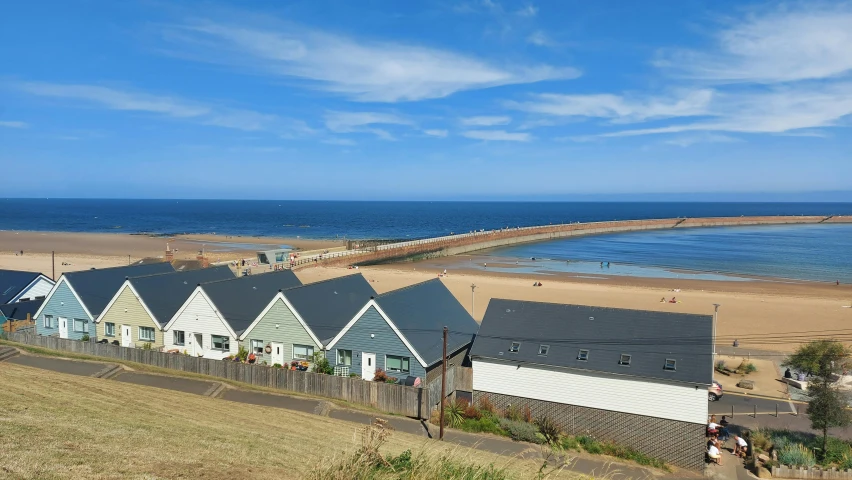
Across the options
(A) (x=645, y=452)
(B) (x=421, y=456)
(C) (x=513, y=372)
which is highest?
(B) (x=421, y=456)

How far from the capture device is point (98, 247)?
10619cm

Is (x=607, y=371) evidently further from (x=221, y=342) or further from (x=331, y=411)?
(x=221, y=342)

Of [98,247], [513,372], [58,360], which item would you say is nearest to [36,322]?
[58,360]

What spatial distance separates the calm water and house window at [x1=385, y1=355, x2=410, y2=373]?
5682cm

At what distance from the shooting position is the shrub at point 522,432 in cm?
2158

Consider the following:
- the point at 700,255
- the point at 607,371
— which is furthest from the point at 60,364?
the point at 700,255

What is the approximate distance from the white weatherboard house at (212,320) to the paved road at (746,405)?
78.4 ft

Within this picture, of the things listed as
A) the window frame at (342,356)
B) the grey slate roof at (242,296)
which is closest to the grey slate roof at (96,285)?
the grey slate roof at (242,296)

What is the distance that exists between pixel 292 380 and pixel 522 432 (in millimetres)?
10724

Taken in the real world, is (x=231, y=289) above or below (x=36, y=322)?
above

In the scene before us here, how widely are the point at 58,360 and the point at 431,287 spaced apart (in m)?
19.8

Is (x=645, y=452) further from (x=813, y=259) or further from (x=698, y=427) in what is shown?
(x=813, y=259)

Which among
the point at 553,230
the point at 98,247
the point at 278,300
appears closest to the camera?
the point at 278,300

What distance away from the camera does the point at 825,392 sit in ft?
69.5
